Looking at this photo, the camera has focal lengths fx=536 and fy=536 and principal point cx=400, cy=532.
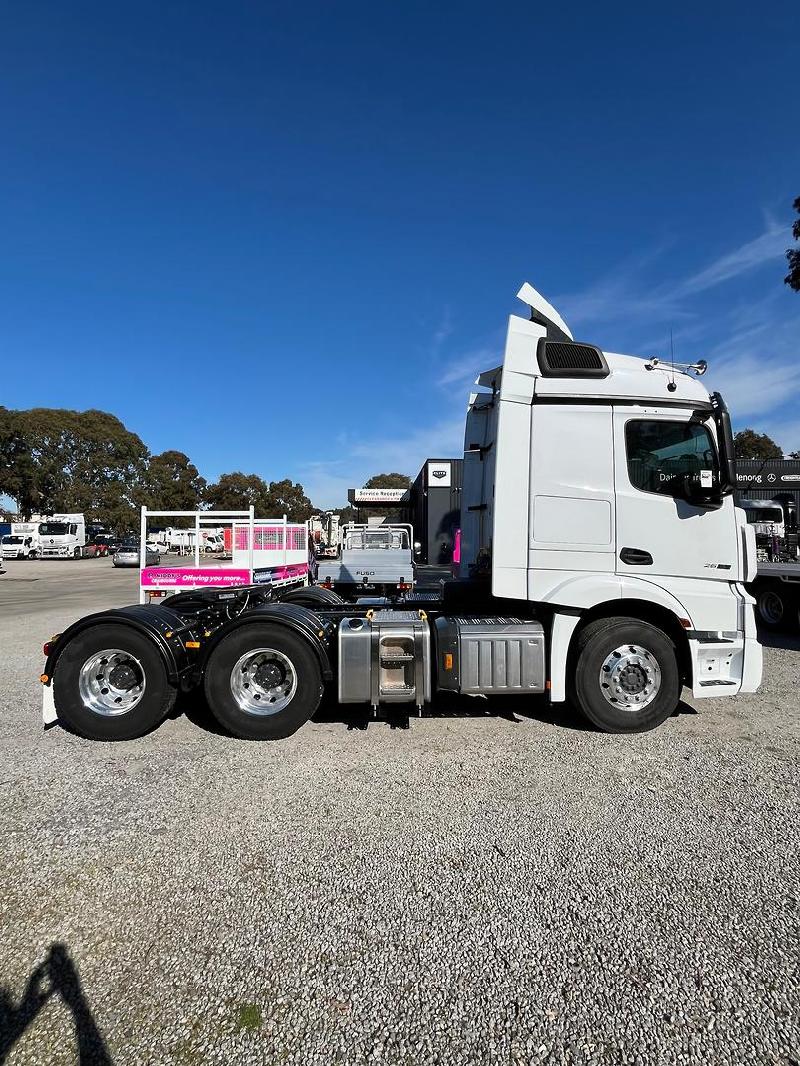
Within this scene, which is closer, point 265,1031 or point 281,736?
point 265,1031

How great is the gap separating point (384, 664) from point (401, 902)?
216 cm

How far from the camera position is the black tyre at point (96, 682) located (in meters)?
4.58

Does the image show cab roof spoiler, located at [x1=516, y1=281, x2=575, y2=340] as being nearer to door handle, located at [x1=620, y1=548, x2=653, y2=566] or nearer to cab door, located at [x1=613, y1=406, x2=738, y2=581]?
cab door, located at [x1=613, y1=406, x2=738, y2=581]

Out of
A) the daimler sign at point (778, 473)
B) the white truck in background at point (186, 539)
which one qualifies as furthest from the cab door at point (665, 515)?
the daimler sign at point (778, 473)

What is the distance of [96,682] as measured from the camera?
4.68 meters

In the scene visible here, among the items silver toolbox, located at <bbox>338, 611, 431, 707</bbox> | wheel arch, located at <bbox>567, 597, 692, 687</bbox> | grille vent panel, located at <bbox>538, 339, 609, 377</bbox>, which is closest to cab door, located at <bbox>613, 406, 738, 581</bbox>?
wheel arch, located at <bbox>567, 597, 692, 687</bbox>

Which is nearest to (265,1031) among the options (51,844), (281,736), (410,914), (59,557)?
(410,914)

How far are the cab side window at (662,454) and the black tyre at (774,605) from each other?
611 cm

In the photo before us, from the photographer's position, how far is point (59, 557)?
4288 centimetres

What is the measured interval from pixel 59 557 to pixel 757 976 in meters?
49.8

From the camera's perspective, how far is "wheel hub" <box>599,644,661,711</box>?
4.68 metres

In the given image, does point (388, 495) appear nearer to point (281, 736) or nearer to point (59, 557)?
point (281, 736)

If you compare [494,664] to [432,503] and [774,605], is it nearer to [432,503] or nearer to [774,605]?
[774,605]

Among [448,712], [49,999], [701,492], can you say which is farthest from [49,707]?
[701,492]
